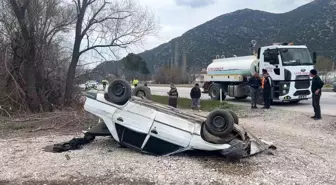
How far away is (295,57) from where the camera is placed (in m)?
15.8

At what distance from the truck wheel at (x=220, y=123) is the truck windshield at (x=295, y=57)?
10.4 metres

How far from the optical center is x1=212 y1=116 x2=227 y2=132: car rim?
6188 mm

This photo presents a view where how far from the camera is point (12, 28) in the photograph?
49.6 feet

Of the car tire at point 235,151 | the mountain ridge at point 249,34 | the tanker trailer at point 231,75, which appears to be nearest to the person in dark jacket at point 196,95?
the tanker trailer at point 231,75

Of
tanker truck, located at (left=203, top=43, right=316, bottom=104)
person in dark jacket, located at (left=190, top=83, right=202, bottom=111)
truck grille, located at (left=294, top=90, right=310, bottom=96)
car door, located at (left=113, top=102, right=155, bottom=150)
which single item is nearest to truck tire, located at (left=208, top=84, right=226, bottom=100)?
tanker truck, located at (left=203, top=43, right=316, bottom=104)

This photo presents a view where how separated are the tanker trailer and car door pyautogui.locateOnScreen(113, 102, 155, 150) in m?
11.6

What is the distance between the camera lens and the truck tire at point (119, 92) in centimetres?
675

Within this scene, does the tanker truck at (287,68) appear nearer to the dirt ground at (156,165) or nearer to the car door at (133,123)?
the dirt ground at (156,165)

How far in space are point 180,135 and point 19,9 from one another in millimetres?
11826

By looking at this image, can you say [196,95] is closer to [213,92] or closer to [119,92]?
[213,92]

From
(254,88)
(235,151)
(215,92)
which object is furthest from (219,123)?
(215,92)

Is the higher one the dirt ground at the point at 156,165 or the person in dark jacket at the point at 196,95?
the person in dark jacket at the point at 196,95

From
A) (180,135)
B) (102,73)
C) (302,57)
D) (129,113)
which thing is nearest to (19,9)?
(102,73)

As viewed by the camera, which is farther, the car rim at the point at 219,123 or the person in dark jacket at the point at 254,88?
the person in dark jacket at the point at 254,88
